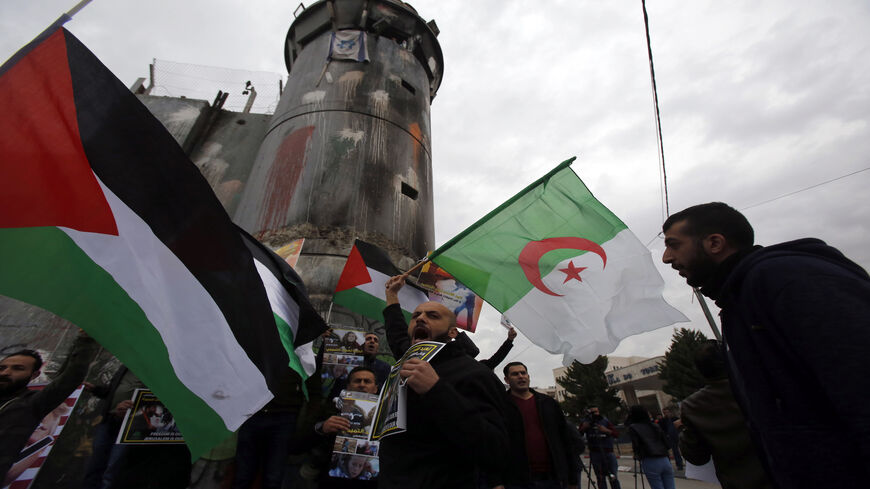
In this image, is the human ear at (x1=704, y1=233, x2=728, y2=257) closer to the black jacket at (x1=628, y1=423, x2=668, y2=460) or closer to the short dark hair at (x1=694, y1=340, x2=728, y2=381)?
the short dark hair at (x1=694, y1=340, x2=728, y2=381)

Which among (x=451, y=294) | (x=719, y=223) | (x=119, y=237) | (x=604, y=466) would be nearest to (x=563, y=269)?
(x=451, y=294)

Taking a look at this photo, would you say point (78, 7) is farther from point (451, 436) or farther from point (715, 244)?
point (715, 244)

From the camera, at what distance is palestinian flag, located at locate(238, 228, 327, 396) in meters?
3.92

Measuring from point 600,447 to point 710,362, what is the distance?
18.4 ft

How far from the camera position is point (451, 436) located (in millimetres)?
1892

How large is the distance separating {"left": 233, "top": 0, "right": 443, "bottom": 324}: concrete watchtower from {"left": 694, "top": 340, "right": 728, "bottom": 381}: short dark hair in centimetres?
518

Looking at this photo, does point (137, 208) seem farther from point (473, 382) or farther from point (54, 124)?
point (473, 382)

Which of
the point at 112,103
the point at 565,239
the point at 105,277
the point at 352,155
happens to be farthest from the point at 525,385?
the point at 352,155

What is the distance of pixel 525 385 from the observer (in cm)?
475

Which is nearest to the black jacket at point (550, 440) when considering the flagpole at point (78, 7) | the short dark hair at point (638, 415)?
the short dark hair at point (638, 415)

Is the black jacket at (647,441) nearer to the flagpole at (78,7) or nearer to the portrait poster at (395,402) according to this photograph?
the portrait poster at (395,402)

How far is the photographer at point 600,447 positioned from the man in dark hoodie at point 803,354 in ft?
22.1

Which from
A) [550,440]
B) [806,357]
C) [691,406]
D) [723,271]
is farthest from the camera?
[550,440]

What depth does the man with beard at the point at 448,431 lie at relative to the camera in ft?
6.24
